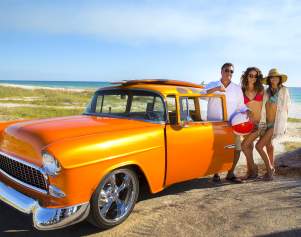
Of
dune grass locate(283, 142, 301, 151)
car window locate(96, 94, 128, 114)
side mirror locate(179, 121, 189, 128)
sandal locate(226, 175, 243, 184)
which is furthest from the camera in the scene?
dune grass locate(283, 142, 301, 151)

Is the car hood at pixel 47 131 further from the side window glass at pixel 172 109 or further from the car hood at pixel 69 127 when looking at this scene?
the side window glass at pixel 172 109

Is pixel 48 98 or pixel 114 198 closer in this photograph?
pixel 114 198

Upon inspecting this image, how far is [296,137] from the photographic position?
11.0 m

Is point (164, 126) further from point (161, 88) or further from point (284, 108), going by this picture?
point (284, 108)

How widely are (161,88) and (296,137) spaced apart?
7975mm

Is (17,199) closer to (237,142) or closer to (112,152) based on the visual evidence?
(112,152)

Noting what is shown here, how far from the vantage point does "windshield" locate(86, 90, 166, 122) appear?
453cm

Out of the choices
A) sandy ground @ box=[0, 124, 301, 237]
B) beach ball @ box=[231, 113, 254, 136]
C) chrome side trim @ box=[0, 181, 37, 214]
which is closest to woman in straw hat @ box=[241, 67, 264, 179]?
beach ball @ box=[231, 113, 254, 136]

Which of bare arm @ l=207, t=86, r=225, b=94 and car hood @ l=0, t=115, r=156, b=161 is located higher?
bare arm @ l=207, t=86, r=225, b=94

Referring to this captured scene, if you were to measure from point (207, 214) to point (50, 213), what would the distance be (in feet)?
6.31

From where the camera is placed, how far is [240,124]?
523 centimetres

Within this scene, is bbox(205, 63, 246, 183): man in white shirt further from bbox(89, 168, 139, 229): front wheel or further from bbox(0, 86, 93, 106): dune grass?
bbox(0, 86, 93, 106): dune grass

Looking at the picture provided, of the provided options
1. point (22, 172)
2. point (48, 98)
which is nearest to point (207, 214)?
point (22, 172)

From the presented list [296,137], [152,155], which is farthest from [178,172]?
[296,137]
